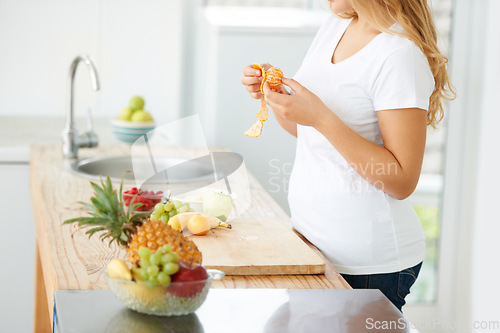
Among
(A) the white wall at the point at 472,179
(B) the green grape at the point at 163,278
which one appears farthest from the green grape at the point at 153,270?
(A) the white wall at the point at 472,179

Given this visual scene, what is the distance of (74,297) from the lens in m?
1.08

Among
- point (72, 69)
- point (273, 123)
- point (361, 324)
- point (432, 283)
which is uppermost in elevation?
point (72, 69)

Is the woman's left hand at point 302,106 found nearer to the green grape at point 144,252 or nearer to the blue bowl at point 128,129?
the green grape at point 144,252

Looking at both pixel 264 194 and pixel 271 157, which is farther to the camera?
pixel 271 157

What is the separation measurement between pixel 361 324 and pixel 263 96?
2.04 ft

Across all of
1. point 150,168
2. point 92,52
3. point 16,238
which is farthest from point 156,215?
point 92,52

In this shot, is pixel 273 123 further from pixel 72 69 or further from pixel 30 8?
pixel 30 8

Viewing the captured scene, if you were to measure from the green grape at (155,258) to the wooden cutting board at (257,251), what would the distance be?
28 centimetres

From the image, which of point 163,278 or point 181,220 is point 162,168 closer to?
point 181,220

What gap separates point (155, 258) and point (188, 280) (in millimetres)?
57

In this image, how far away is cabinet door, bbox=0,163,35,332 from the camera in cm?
236

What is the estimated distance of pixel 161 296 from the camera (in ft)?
3.12

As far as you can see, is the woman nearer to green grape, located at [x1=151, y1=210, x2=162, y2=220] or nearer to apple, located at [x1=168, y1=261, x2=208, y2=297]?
green grape, located at [x1=151, y1=210, x2=162, y2=220]

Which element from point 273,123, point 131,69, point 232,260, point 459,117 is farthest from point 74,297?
point 459,117
